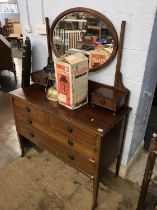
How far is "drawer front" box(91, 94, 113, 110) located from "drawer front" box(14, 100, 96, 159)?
265 mm

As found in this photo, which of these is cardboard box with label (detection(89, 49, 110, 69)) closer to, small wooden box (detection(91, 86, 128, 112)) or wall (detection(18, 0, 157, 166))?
wall (detection(18, 0, 157, 166))

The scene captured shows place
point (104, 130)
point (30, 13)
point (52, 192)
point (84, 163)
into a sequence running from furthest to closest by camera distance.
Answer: point (30, 13)
point (52, 192)
point (84, 163)
point (104, 130)

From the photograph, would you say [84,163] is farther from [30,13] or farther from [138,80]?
[30,13]

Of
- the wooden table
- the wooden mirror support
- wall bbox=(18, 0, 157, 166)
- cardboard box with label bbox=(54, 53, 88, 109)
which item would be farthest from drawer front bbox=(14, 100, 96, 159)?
wall bbox=(18, 0, 157, 166)

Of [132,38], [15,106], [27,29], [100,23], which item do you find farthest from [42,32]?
[132,38]

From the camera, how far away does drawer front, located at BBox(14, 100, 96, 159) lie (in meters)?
1.34

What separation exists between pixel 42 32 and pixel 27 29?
0.22 meters

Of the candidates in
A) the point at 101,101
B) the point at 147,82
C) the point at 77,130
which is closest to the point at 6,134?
the point at 77,130

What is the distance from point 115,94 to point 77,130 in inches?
16.0

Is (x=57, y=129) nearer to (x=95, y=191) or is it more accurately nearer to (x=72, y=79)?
(x=72, y=79)

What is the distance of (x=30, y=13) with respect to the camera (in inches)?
72.2

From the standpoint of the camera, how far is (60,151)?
159cm

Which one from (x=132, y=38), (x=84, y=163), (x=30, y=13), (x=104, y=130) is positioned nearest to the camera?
(x=104, y=130)

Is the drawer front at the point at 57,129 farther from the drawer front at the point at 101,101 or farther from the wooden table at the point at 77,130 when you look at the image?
the drawer front at the point at 101,101
